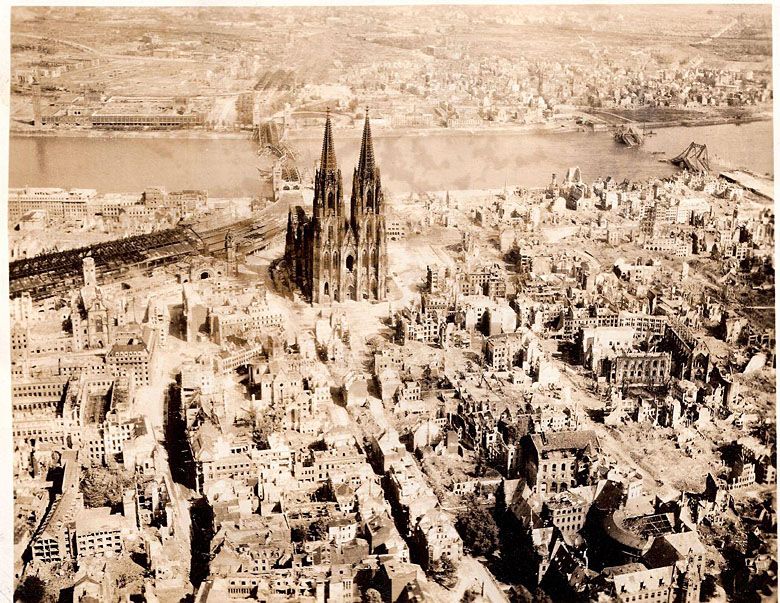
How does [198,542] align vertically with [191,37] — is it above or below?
below

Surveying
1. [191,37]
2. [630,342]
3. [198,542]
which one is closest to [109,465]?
[198,542]

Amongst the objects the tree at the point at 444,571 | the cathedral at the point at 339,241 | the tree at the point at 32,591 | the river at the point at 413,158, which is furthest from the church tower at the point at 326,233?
the tree at the point at 32,591

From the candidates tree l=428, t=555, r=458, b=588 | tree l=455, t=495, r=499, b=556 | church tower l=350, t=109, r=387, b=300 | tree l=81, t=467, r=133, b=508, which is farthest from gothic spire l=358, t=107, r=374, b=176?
tree l=428, t=555, r=458, b=588

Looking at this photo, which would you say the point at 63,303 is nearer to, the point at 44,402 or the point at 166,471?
the point at 44,402

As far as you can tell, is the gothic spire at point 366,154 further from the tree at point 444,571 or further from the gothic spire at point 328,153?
the tree at point 444,571

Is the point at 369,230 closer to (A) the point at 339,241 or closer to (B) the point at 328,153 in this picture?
(A) the point at 339,241

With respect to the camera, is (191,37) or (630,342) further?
(630,342)
